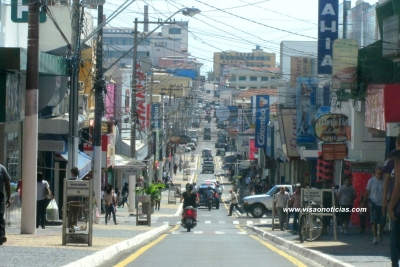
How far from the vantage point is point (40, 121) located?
29969mm

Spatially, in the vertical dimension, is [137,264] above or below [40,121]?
below

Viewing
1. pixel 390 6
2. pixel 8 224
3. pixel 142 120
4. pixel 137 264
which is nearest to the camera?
pixel 137 264

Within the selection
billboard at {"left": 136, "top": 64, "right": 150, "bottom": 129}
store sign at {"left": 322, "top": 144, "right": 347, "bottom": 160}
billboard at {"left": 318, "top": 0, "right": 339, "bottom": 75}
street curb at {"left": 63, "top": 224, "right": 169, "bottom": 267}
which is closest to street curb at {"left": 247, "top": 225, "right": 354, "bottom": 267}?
street curb at {"left": 63, "top": 224, "right": 169, "bottom": 267}

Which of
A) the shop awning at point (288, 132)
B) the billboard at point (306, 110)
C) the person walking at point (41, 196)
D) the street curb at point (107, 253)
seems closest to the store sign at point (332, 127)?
the street curb at point (107, 253)

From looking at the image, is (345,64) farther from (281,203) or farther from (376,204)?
(376,204)

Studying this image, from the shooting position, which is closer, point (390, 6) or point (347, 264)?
point (347, 264)

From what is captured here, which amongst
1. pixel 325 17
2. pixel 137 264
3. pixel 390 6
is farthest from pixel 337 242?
pixel 325 17

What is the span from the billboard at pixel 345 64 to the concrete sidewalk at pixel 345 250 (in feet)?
19.5

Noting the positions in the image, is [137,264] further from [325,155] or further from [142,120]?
[142,120]

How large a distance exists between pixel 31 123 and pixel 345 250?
7.46 meters

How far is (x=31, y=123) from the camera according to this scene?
1773 centimetres

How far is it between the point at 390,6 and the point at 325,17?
1029 centimetres

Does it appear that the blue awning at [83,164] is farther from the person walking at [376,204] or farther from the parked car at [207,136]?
the parked car at [207,136]

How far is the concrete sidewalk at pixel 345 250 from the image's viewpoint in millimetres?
13969
